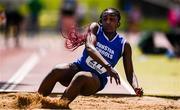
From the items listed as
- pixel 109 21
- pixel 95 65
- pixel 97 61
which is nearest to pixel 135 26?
pixel 109 21

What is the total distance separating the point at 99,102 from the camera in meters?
12.9

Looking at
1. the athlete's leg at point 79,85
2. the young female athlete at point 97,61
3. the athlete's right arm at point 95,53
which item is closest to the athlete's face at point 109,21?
the young female athlete at point 97,61

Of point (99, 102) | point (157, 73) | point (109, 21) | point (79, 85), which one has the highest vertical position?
point (109, 21)

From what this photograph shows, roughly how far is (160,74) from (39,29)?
24.4 meters

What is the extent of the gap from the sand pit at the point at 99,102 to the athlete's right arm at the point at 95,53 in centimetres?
82

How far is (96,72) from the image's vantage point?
11945 millimetres

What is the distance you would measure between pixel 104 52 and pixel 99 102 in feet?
3.82

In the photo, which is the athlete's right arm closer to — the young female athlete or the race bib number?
the young female athlete

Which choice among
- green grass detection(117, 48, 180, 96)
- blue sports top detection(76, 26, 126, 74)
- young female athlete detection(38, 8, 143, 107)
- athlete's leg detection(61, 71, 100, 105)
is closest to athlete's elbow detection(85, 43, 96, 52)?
young female athlete detection(38, 8, 143, 107)

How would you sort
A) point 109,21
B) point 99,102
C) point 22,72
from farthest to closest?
point 22,72, point 99,102, point 109,21

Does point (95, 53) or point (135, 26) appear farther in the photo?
point (135, 26)

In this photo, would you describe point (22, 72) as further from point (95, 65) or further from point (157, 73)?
point (95, 65)

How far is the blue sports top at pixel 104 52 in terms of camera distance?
470 inches

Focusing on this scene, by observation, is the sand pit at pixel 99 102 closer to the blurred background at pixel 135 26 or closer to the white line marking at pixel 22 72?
the blurred background at pixel 135 26
